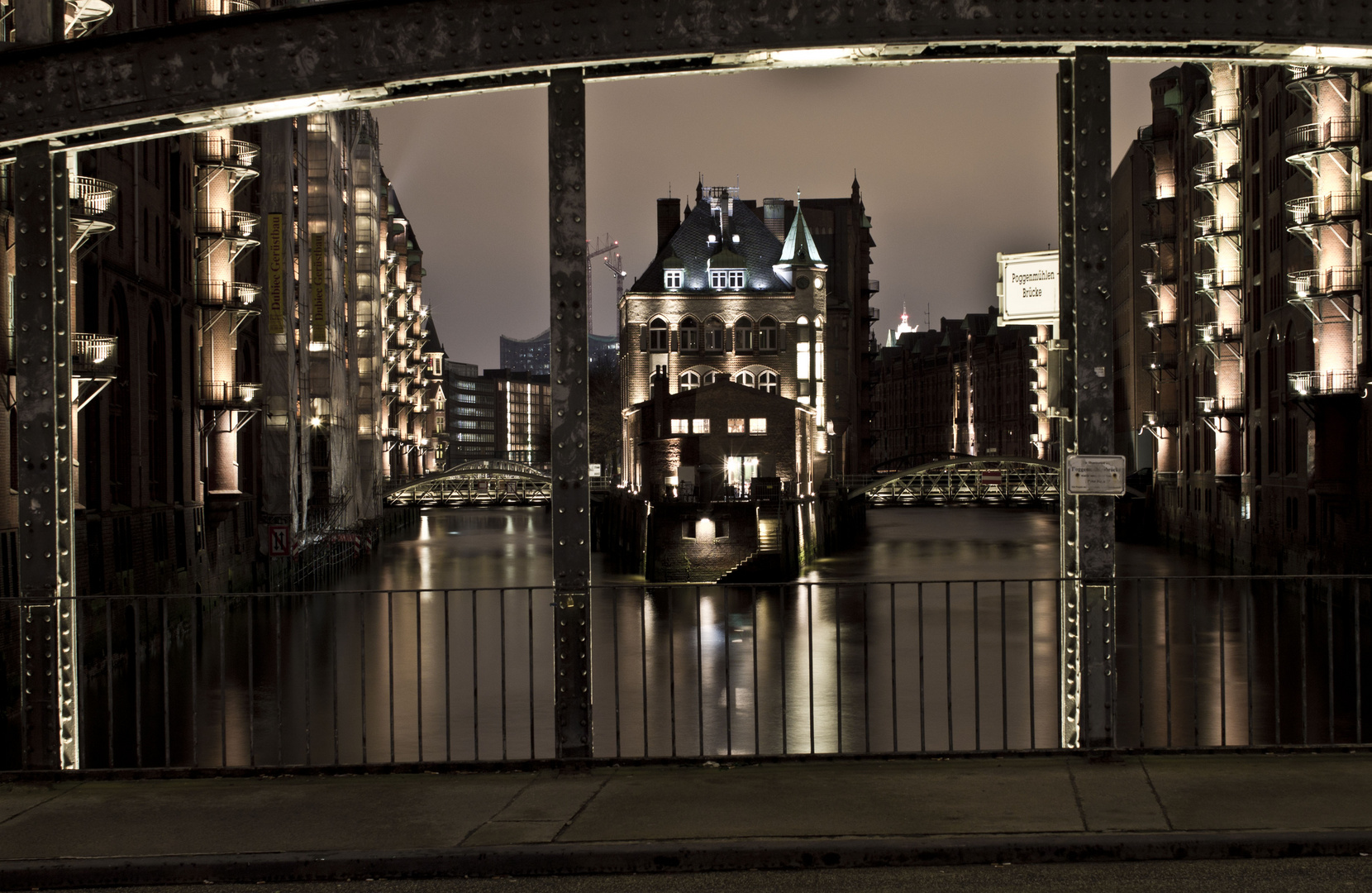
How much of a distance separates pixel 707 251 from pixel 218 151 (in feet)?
158

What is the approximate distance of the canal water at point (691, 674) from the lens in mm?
21022

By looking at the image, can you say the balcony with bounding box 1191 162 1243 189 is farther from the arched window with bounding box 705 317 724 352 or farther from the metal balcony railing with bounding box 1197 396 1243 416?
the arched window with bounding box 705 317 724 352

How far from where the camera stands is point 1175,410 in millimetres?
63469

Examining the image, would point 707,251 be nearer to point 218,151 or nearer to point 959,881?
point 218,151

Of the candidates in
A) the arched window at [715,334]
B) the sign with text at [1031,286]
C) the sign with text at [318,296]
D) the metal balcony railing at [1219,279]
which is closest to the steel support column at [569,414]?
the sign with text at [1031,286]

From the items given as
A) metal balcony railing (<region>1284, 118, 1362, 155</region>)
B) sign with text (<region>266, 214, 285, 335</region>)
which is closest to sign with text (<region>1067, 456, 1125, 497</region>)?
metal balcony railing (<region>1284, 118, 1362, 155</region>)

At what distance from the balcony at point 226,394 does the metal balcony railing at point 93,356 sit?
1148 cm

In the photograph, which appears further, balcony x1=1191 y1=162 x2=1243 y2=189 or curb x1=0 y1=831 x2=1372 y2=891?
balcony x1=1191 y1=162 x2=1243 y2=189

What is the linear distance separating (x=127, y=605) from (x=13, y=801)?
23439 mm

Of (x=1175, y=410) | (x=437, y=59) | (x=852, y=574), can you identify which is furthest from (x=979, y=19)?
(x=1175, y=410)

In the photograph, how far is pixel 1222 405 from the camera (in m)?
50.5

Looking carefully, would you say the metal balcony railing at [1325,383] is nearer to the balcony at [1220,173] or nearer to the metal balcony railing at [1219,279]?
the metal balcony railing at [1219,279]

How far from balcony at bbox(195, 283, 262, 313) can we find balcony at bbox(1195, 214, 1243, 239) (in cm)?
3455

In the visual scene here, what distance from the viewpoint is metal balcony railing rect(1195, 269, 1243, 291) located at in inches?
2007
